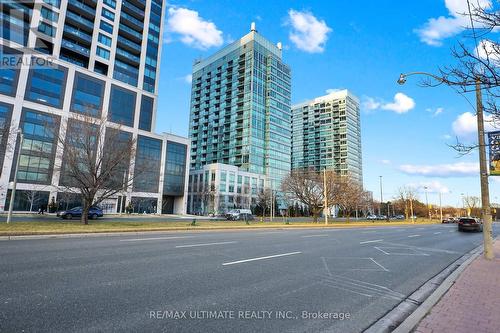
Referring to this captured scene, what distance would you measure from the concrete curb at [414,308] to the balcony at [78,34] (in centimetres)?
6916

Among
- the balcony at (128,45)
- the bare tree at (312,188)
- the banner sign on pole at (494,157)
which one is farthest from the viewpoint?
the balcony at (128,45)

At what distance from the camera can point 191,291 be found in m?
5.67

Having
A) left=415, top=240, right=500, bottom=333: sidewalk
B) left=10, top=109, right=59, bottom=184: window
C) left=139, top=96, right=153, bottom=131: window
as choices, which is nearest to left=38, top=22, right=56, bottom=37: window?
left=10, top=109, right=59, bottom=184: window

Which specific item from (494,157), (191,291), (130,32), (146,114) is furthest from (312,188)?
(130,32)

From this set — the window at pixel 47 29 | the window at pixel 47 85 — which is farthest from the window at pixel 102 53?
the window at pixel 47 85

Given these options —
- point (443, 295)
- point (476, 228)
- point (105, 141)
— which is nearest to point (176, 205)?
point (105, 141)

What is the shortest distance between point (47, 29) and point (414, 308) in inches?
2717

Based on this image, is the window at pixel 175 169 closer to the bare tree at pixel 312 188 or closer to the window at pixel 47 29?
the window at pixel 47 29

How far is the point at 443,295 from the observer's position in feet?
19.7

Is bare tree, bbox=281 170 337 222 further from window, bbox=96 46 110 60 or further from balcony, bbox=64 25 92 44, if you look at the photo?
balcony, bbox=64 25 92 44

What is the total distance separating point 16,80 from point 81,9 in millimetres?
19786

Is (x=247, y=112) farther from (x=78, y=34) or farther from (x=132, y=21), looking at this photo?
(x=78, y=34)

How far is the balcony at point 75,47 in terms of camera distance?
5651 centimetres

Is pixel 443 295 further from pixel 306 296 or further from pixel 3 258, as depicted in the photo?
pixel 3 258
